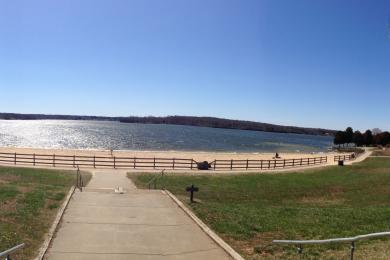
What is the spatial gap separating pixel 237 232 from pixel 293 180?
19986mm

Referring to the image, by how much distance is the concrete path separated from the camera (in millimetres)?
10711

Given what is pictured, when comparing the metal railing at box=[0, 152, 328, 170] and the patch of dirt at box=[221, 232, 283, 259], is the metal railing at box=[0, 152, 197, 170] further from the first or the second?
the patch of dirt at box=[221, 232, 283, 259]

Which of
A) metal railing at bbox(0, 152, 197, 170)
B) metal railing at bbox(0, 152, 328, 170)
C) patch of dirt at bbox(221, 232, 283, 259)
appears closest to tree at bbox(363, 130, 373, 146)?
metal railing at bbox(0, 152, 328, 170)

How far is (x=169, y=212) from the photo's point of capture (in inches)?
635

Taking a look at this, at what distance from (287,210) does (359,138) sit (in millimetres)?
128947

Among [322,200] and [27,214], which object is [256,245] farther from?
[322,200]

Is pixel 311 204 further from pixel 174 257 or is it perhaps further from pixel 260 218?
pixel 174 257

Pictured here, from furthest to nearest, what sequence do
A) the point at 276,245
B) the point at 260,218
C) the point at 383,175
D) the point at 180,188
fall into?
the point at 383,175, the point at 180,188, the point at 260,218, the point at 276,245

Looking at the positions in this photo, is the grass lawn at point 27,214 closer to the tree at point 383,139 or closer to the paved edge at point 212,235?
the paved edge at point 212,235

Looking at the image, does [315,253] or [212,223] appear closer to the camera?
[315,253]

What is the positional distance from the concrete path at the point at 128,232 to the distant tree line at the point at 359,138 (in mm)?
122693

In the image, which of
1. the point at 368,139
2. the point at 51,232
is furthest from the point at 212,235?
the point at 368,139

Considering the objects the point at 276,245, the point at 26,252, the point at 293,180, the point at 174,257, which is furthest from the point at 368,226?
the point at 293,180

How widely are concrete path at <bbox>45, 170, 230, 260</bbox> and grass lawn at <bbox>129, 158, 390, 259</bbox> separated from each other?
1.02 metres
